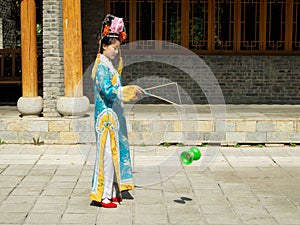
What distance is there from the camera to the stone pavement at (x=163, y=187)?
5.49 m

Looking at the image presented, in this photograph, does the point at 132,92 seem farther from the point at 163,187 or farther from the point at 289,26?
the point at 289,26

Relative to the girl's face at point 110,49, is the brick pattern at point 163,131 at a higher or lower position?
lower

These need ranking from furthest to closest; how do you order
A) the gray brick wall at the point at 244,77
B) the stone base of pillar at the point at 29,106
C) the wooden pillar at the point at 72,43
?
the gray brick wall at the point at 244,77, the stone base of pillar at the point at 29,106, the wooden pillar at the point at 72,43

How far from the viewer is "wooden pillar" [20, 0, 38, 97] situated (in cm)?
955

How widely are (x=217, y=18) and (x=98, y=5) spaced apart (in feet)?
9.29

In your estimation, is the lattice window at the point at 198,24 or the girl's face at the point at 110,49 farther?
the lattice window at the point at 198,24

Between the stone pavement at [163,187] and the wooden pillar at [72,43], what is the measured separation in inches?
47.4

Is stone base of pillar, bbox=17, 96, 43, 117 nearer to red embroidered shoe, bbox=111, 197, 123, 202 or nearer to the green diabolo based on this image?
red embroidered shoe, bbox=111, 197, 123, 202

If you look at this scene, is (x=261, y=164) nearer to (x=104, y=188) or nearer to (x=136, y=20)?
(x=104, y=188)

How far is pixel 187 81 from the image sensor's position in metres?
12.9

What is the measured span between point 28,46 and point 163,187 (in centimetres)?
428

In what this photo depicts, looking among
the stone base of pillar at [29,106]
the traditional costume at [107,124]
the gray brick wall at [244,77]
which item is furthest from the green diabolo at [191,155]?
the gray brick wall at [244,77]

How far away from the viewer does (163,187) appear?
6668 mm

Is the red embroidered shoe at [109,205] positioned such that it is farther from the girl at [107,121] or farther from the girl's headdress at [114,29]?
the girl's headdress at [114,29]
